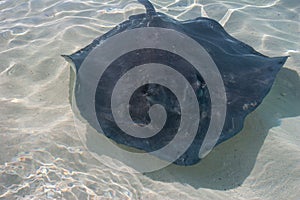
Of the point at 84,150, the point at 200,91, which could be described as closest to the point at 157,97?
the point at 200,91

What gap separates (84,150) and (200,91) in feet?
4.55

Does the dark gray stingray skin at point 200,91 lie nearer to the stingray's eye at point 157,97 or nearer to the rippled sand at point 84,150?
the stingray's eye at point 157,97

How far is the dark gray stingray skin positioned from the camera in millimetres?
2768

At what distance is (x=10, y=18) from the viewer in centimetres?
592

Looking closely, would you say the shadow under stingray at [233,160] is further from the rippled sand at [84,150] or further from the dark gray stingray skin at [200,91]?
the dark gray stingray skin at [200,91]

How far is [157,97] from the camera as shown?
110 inches

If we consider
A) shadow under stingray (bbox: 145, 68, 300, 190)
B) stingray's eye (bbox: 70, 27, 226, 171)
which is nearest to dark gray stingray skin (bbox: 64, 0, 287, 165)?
stingray's eye (bbox: 70, 27, 226, 171)

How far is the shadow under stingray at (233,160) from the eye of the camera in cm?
289

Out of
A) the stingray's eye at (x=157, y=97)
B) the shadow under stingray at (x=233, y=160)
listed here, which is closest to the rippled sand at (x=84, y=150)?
the shadow under stingray at (x=233, y=160)

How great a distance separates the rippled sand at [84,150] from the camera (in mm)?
2740

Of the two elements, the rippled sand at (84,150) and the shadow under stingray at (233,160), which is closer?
the rippled sand at (84,150)

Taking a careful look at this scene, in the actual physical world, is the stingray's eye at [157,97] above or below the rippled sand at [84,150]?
above

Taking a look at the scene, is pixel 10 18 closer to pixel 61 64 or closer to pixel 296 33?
pixel 61 64

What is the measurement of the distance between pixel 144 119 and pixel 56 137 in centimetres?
110
